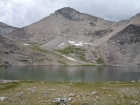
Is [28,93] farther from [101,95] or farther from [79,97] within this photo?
[101,95]

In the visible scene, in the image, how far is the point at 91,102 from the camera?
26.9 metres

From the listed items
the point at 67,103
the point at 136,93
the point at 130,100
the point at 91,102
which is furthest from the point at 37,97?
the point at 136,93

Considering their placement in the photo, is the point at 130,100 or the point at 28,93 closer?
the point at 130,100

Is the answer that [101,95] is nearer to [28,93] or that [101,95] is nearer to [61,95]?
[61,95]

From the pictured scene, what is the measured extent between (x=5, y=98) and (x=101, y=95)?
14516 millimetres

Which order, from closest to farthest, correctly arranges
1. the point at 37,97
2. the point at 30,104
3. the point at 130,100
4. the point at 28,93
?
the point at 30,104, the point at 130,100, the point at 37,97, the point at 28,93

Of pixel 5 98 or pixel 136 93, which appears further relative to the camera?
pixel 136 93

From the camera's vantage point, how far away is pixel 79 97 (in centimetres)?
2923

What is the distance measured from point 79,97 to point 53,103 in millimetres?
4510

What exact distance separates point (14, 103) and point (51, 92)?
780 centimetres

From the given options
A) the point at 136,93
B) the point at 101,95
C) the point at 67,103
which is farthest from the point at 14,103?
the point at 136,93

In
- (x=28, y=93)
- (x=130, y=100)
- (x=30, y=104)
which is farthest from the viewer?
(x=28, y=93)

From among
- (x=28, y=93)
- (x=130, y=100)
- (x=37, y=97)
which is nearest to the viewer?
(x=130, y=100)

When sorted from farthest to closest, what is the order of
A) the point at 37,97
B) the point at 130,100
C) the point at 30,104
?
the point at 37,97 → the point at 130,100 → the point at 30,104
